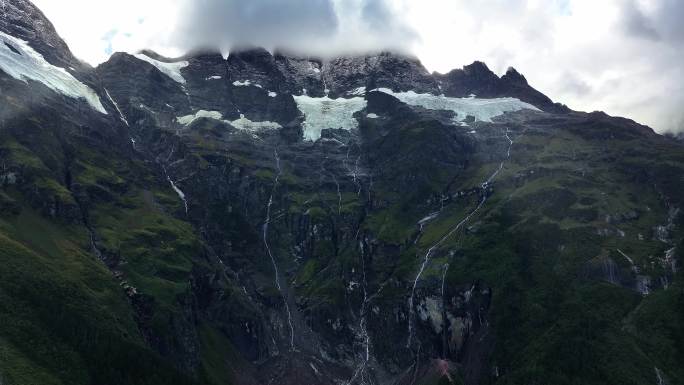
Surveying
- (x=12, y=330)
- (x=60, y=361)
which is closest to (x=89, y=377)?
(x=60, y=361)

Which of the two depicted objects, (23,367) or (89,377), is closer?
(23,367)

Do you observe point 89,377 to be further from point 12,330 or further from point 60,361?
point 12,330

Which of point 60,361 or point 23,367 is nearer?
point 23,367
